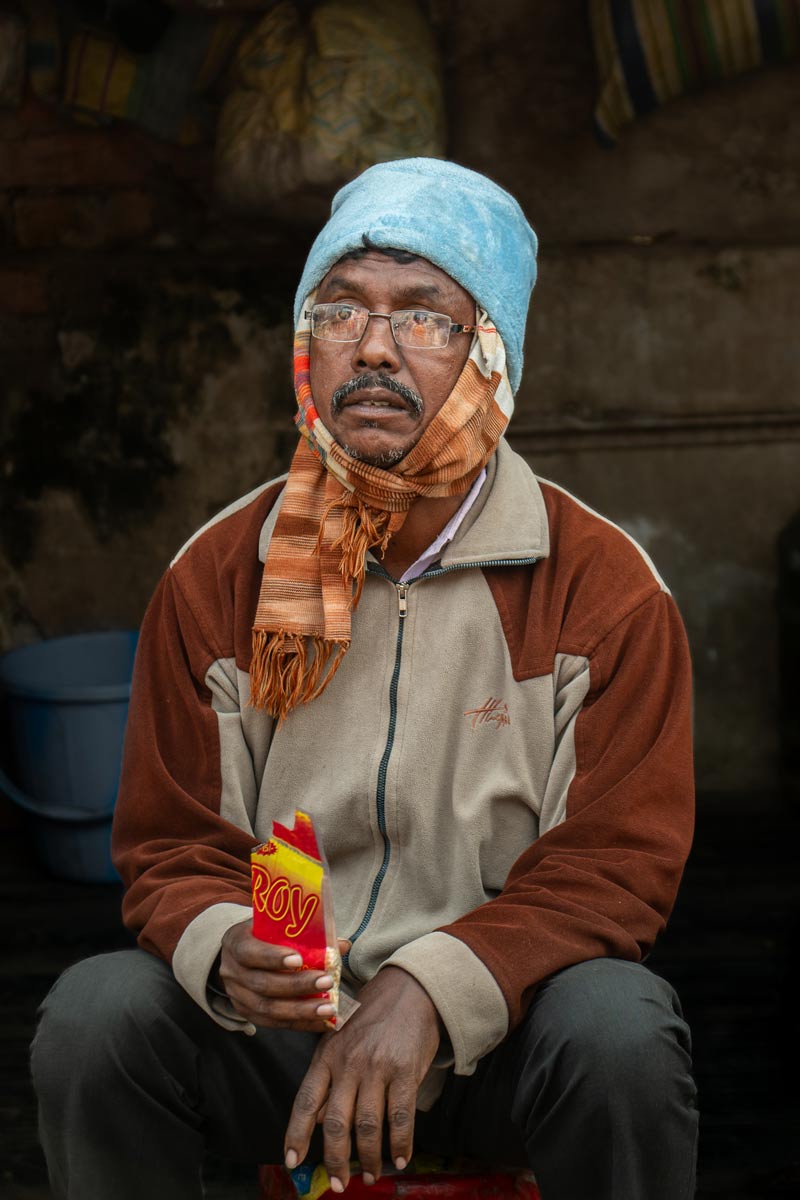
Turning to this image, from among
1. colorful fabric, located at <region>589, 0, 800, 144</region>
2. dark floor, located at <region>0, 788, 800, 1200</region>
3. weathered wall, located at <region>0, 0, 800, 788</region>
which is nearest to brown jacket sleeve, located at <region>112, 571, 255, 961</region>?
dark floor, located at <region>0, 788, 800, 1200</region>

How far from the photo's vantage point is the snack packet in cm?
169

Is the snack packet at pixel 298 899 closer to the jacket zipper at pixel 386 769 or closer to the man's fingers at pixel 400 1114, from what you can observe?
the man's fingers at pixel 400 1114

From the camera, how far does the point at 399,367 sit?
2.06 m

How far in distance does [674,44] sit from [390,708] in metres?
2.60

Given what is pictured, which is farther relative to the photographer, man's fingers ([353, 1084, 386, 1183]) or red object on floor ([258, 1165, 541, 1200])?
red object on floor ([258, 1165, 541, 1200])

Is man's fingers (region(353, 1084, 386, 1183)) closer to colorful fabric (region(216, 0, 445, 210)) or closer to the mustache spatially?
the mustache

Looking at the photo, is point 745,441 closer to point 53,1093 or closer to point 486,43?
point 486,43

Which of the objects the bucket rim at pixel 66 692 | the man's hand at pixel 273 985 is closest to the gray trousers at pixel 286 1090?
the man's hand at pixel 273 985

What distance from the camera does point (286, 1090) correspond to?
1884 mm

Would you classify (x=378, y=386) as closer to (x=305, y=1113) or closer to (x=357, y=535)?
(x=357, y=535)

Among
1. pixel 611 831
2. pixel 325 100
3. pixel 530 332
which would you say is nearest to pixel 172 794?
pixel 611 831

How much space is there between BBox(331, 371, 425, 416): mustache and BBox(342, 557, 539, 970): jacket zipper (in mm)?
222

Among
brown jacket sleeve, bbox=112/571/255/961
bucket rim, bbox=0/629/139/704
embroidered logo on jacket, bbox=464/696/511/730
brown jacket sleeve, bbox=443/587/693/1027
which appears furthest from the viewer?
bucket rim, bbox=0/629/139/704

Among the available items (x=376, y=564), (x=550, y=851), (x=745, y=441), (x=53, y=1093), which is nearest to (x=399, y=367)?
(x=376, y=564)
